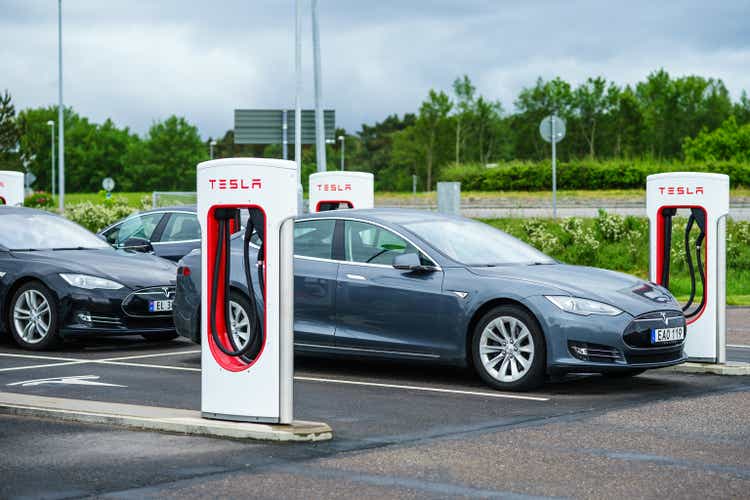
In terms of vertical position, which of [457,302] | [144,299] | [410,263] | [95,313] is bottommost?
[95,313]

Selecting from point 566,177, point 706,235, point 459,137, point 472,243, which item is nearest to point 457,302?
point 472,243

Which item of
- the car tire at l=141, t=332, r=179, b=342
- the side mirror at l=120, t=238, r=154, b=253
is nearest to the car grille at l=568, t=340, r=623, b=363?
the car tire at l=141, t=332, r=179, b=342

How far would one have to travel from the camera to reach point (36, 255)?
12.4 m

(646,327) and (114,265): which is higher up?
(114,265)

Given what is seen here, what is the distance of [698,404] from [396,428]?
2482 millimetres

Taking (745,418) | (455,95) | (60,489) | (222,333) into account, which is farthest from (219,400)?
(455,95)

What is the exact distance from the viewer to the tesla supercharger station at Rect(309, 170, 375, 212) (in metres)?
15.9

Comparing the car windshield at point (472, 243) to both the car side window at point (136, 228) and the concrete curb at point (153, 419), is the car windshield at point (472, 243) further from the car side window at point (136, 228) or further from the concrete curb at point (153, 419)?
the car side window at point (136, 228)

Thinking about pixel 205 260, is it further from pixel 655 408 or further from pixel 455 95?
pixel 455 95

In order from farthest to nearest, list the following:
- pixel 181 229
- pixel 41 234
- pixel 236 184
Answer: pixel 181 229, pixel 41 234, pixel 236 184

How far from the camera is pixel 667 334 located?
9.28 m

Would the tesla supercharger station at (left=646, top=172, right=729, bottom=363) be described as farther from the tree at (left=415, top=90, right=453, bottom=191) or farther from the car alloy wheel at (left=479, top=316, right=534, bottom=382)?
the tree at (left=415, top=90, right=453, bottom=191)

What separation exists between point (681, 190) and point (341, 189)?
6114 mm

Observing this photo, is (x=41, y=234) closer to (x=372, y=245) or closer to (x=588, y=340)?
(x=372, y=245)
